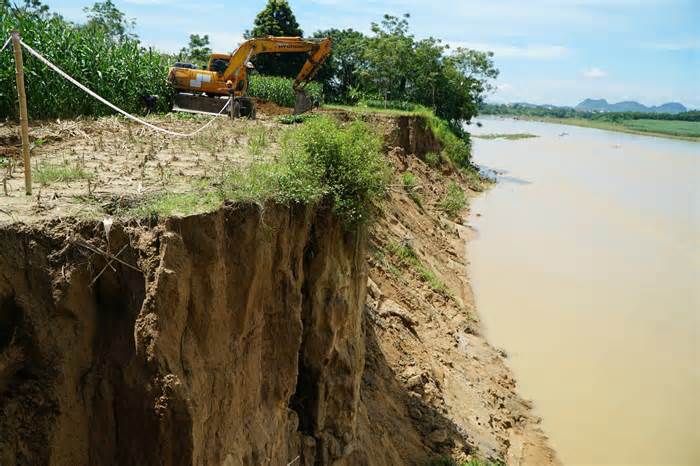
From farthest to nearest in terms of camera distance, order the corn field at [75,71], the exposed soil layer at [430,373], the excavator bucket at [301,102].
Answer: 1. the excavator bucket at [301,102]
2. the corn field at [75,71]
3. the exposed soil layer at [430,373]

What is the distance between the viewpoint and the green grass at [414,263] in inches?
595

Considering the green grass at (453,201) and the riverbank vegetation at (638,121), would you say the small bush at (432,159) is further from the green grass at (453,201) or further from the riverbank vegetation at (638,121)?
the riverbank vegetation at (638,121)

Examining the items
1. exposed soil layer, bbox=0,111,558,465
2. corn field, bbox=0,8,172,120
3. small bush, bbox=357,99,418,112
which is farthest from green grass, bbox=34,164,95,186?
small bush, bbox=357,99,418,112

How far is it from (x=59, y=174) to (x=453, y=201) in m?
20.5

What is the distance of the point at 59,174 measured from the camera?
6.09 metres

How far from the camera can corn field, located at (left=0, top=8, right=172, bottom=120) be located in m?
12.8

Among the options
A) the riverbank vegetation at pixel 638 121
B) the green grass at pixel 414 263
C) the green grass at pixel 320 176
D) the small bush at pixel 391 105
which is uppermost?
the riverbank vegetation at pixel 638 121

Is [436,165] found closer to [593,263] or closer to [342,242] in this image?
[593,263]

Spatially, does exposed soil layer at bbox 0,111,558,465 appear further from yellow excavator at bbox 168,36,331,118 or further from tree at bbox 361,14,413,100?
tree at bbox 361,14,413,100

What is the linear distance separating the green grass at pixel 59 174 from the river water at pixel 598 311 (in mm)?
9709

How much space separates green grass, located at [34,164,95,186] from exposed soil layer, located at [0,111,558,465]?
0.40m

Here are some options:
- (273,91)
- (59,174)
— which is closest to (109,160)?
(59,174)

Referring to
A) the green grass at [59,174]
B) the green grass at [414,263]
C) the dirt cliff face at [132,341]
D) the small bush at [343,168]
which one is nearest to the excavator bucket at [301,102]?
the green grass at [414,263]

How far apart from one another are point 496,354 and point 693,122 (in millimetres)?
133203
